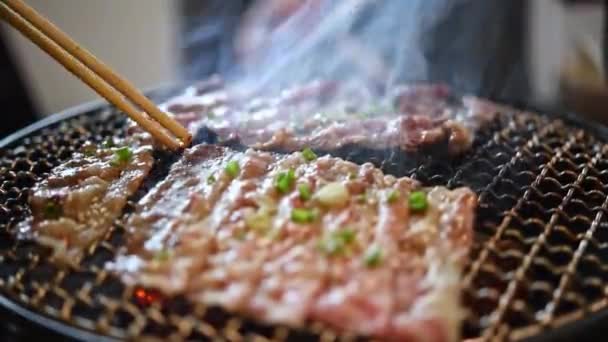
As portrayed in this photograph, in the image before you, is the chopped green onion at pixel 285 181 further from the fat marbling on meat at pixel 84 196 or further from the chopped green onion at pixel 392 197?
the fat marbling on meat at pixel 84 196

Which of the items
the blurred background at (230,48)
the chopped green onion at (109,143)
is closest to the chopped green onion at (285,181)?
the chopped green onion at (109,143)

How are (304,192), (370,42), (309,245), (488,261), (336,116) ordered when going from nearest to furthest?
(309,245), (488,261), (304,192), (336,116), (370,42)

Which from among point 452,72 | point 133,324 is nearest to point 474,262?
point 133,324

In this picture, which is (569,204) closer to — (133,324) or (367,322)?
(367,322)

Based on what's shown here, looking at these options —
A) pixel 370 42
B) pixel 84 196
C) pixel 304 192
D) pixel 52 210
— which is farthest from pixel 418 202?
pixel 370 42

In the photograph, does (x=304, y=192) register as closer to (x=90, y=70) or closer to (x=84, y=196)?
(x=84, y=196)
